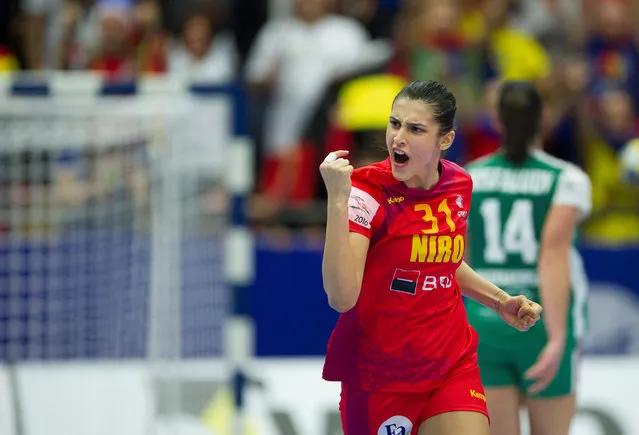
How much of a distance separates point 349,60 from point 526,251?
5685 millimetres

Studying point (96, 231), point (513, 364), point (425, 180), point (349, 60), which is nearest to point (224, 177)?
point (96, 231)

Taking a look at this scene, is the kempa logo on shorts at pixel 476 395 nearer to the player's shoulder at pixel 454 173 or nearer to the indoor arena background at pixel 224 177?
the player's shoulder at pixel 454 173

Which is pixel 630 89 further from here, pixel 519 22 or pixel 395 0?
pixel 395 0

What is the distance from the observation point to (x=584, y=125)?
11.1 m

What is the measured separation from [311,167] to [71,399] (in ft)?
13.8

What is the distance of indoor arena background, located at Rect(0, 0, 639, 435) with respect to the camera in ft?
24.5

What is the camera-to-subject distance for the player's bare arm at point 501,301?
15.2 feet

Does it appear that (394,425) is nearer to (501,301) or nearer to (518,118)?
(501,301)

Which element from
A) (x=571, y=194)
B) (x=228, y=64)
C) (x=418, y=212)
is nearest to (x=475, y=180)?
(x=571, y=194)

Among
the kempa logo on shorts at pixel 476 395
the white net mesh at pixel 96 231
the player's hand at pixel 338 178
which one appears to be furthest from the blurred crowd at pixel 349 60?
the player's hand at pixel 338 178

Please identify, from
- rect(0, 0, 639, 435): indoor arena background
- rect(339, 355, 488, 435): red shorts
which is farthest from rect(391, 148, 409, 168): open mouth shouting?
rect(339, 355, 488, 435): red shorts

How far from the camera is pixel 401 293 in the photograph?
4547 millimetres

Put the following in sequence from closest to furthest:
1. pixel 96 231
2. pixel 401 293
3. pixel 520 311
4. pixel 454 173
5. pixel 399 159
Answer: pixel 399 159
pixel 401 293
pixel 520 311
pixel 454 173
pixel 96 231

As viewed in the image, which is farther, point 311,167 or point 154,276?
point 311,167
